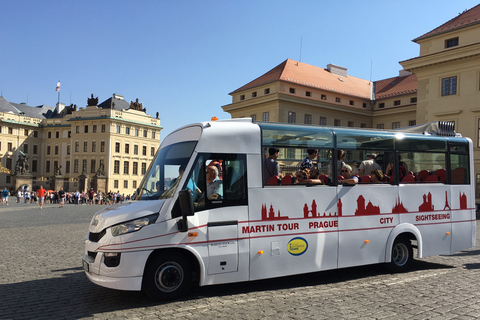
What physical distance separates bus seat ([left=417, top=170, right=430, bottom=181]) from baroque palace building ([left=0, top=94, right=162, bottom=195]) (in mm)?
75606

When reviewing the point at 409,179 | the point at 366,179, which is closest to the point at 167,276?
the point at 366,179

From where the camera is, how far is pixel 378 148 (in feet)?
29.6

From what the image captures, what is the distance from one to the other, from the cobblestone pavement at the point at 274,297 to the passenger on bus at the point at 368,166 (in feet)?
6.62

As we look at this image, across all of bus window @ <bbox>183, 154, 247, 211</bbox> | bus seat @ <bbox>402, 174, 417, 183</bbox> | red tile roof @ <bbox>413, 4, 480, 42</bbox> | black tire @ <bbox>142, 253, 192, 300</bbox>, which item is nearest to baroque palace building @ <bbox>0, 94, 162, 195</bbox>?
red tile roof @ <bbox>413, 4, 480, 42</bbox>

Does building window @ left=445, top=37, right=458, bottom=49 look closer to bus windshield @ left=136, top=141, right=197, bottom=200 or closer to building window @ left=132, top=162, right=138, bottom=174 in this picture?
bus windshield @ left=136, top=141, right=197, bottom=200

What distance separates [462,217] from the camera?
32.9ft

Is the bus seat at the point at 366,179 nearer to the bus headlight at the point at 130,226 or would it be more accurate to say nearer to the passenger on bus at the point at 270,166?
the passenger on bus at the point at 270,166

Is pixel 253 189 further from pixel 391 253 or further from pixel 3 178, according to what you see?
pixel 3 178

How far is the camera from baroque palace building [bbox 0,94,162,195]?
89.4 m

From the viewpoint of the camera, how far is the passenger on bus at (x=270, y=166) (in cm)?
754

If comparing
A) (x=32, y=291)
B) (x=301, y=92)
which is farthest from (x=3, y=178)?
(x=32, y=291)

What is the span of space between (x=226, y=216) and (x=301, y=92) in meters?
52.3

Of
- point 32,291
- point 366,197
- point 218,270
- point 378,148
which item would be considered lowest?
point 32,291

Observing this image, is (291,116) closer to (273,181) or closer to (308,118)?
(308,118)
